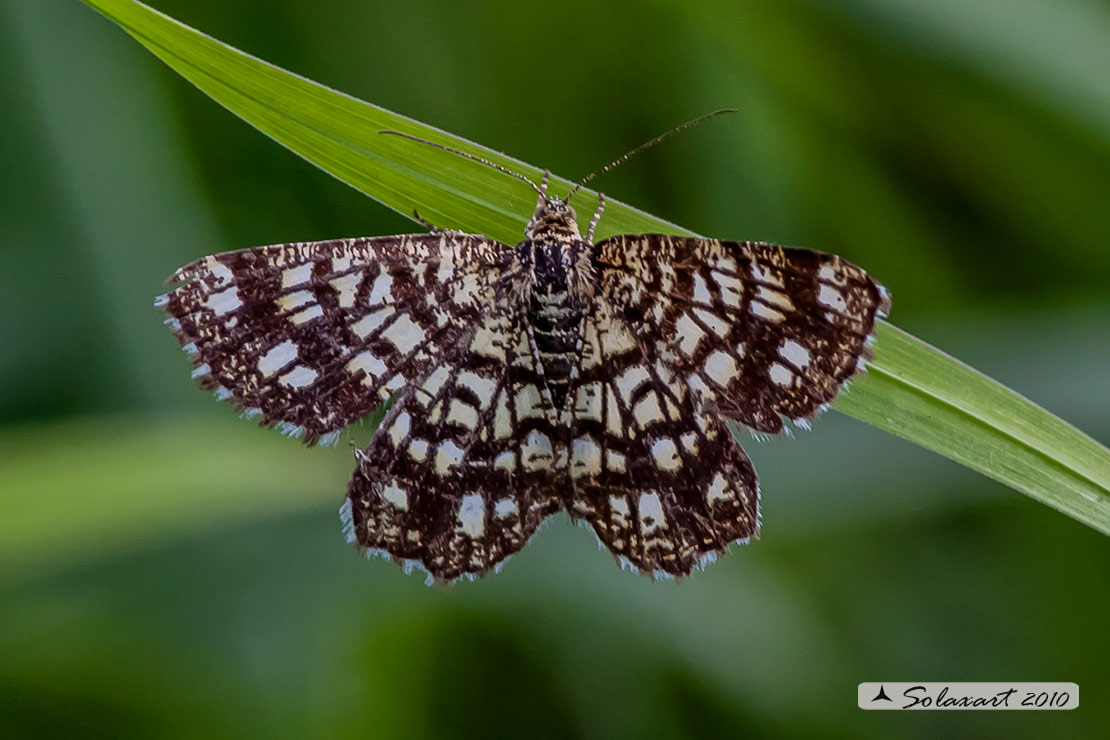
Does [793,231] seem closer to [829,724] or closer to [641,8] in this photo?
[641,8]

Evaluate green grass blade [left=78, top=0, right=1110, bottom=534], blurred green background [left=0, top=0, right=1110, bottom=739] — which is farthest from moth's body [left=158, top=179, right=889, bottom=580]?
blurred green background [left=0, top=0, right=1110, bottom=739]

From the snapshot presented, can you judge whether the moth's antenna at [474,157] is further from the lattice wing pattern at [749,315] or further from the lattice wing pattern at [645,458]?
the lattice wing pattern at [645,458]

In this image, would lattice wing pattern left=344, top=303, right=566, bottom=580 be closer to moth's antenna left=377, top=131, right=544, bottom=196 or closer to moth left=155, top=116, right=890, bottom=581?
moth left=155, top=116, right=890, bottom=581

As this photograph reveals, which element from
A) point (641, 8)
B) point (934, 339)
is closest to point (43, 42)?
point (641, 8)

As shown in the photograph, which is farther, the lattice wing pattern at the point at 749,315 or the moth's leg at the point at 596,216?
the moth's leg at the point at 596,216

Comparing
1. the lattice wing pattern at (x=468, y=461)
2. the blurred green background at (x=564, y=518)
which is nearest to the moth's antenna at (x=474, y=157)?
the lattice wing pattern at (x=468, y=461)
